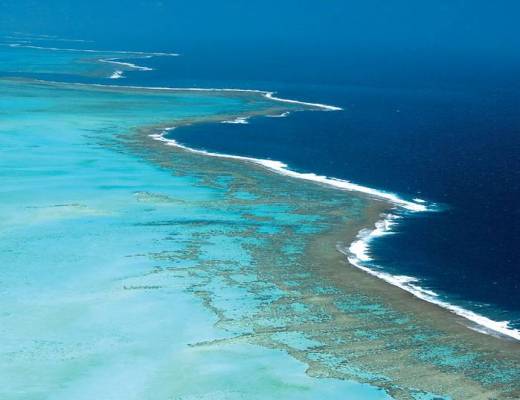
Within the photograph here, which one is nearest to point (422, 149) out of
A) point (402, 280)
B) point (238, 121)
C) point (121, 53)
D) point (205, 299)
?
point (238, 121)

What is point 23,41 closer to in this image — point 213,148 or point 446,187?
point 213,148

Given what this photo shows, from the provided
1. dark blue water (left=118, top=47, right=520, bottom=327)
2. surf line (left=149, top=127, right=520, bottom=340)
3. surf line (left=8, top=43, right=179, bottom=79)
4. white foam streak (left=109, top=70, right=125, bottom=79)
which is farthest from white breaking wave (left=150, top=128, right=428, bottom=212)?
surf line (left=8, top=43, right=179, bottom=79)

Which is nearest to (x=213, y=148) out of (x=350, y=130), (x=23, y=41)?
(x=350, y=130)

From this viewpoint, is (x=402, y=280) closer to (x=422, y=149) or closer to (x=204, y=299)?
(x=204, y=299)

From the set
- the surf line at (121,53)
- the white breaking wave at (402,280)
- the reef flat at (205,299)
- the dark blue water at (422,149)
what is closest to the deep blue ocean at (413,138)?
the dark blue water at (422,149)

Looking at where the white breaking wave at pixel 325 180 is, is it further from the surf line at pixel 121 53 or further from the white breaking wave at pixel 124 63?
the white breaking wave at pixel 124 63

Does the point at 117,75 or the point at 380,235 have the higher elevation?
the point at 117,75
